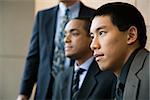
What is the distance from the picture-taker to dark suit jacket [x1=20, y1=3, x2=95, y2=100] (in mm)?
953

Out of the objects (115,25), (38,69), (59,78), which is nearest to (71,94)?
(59,78)

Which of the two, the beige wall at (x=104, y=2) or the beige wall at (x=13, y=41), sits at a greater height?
the beige wall at (x=104, y=2)

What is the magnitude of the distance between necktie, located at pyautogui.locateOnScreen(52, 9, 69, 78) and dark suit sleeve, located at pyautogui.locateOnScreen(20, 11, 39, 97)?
82 millimetres

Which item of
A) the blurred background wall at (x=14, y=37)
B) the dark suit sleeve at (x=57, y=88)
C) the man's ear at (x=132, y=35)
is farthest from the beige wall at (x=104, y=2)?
the dark suit sleeve at (x=57, y=88)

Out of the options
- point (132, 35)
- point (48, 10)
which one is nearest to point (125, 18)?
point (132, 35)

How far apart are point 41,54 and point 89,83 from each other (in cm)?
23

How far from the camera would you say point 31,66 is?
3.33ft

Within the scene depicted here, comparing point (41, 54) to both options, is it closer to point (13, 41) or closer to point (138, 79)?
point (13, 41)

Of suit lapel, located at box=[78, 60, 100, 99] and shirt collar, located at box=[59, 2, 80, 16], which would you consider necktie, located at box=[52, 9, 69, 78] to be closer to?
shirt collar, located at box=[59, 2, 80, 16]

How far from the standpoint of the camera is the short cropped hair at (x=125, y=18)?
65 cm

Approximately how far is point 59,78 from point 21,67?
0.18 metres

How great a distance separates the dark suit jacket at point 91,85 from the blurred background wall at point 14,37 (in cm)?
18

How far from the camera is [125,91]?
0.62m

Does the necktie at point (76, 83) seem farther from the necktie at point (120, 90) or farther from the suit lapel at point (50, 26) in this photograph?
the necktie at point (120, 90)
